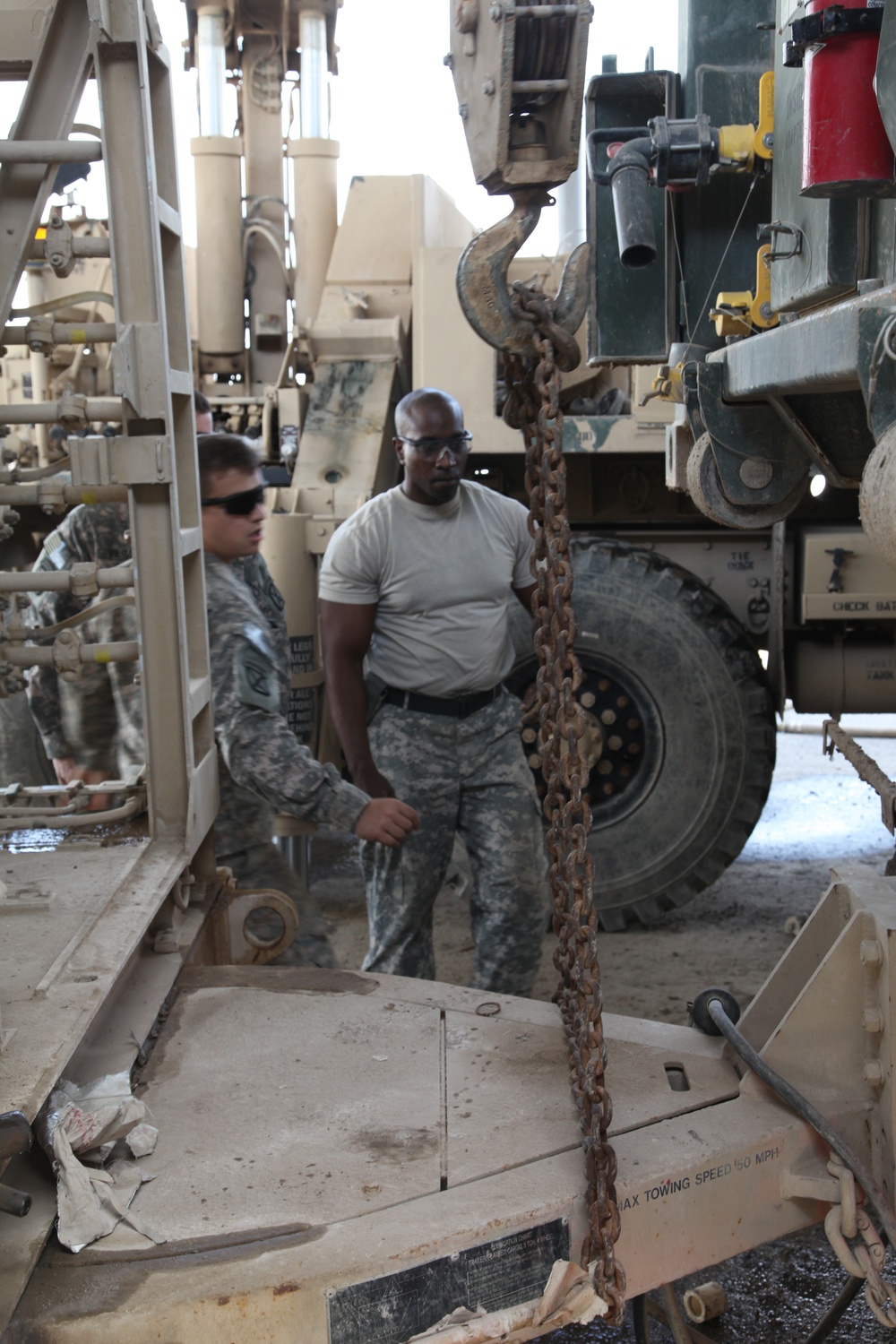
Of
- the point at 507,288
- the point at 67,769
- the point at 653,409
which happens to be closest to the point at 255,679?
the point at 67,769

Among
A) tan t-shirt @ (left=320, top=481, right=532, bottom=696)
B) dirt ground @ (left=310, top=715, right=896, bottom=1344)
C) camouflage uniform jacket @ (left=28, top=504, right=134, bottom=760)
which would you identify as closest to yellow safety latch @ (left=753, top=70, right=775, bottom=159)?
tan t-shirt @ (left=320, top=481, right=532, bottom=696)

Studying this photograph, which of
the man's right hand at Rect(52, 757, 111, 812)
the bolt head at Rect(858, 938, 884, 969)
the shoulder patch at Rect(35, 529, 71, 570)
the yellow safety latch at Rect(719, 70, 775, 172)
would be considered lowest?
the man's right hand at Rect(52, 757, 111, 812)

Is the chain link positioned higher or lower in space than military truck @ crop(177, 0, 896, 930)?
lower

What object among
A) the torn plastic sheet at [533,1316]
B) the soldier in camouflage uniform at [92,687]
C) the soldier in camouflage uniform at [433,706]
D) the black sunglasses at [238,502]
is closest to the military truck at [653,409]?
the soldier in camouflage uniform at [433,706]

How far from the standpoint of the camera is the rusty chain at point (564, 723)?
157 centimetres

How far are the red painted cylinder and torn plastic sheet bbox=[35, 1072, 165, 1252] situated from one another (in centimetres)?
162

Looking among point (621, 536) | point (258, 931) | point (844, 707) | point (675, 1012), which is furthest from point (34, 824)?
point (844, 707)

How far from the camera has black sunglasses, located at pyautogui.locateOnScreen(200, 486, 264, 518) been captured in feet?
10.0

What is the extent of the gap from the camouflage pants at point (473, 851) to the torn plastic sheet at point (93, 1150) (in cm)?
167

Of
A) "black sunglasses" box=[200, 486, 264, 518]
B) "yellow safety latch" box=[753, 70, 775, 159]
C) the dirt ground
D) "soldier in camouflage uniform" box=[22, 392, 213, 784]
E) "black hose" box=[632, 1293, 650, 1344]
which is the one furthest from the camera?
"soldier in camouflage uniform" box=[22, 392, 213, 784]

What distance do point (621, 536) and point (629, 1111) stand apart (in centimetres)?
331

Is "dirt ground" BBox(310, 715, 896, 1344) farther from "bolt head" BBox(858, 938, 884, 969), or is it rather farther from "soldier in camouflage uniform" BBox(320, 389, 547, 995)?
"bolt head" BBox(858, 938, 884, 969)

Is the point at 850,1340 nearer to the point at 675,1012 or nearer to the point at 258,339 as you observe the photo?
the point at 675,1012

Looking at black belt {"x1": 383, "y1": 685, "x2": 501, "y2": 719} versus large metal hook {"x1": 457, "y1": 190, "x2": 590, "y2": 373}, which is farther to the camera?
black belt {"x1": 383, "y1": 685, "x2": 501, "y2": 719}
